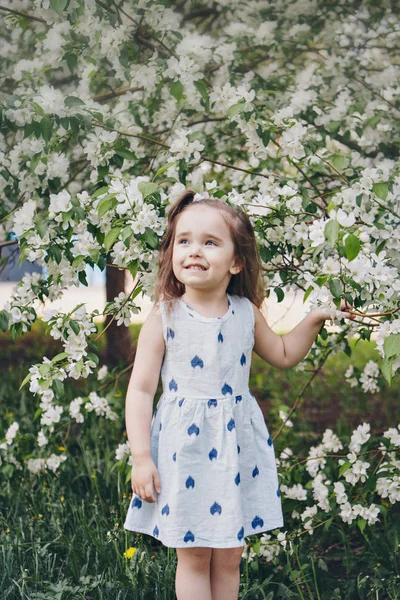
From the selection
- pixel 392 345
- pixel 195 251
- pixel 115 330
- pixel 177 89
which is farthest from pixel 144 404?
pixel 115 330

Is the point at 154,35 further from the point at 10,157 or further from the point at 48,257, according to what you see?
the point at 48,257

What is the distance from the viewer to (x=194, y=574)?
88.7 inches

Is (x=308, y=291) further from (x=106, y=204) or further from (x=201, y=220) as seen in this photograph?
(x=106, y=204)

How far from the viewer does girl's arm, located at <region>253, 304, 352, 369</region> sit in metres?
2.40

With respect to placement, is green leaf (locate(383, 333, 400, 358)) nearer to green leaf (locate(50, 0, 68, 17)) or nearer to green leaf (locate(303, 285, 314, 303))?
green leaf (locate(303, 285, 314, 303))

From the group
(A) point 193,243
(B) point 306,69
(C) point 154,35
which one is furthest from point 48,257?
(B) point 306,69

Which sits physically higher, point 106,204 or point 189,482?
point 106,204

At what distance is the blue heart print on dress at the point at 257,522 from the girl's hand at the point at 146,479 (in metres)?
0.29

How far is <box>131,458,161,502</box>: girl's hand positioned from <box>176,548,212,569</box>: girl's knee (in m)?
0.18

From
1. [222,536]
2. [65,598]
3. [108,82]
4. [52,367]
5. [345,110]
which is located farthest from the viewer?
[108,82]

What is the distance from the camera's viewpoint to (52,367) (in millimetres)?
2412

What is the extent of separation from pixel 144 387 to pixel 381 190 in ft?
3.01

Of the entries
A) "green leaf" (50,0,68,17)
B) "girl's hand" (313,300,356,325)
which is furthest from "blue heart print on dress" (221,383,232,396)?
"green leaf" (50,0,68,17)

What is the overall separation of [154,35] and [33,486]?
1965 millimetres
